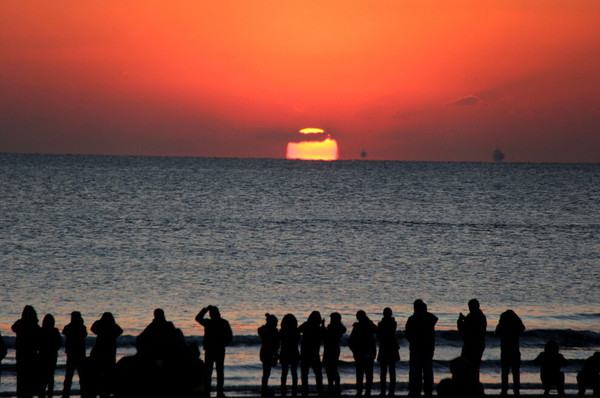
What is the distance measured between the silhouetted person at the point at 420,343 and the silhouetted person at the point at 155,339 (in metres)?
3.98

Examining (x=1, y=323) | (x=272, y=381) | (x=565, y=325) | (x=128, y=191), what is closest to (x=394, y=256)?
(x=565, y=325)

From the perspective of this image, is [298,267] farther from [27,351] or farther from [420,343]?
[27,351]

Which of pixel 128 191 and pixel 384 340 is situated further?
pixel 128 191

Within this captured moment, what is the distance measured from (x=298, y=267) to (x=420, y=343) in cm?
2565

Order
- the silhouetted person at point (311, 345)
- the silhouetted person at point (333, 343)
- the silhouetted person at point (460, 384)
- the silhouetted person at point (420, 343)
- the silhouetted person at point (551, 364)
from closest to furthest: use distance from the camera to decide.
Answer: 1. the silhouetted person at point (460, 384)
2. the silhouetted person at point (551, 364)
3. the silhouetted person at point (420, 343)
4. the silhouetted person at point (333, 343)
5. the silhouetted person at point (311, 345)

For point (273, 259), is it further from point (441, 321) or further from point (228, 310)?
point (441, 321)

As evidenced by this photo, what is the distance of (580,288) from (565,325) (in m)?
9.36

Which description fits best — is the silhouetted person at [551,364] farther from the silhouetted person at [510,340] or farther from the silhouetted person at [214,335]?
the silhouetted person at [214,335]

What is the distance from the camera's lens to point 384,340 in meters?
12.1

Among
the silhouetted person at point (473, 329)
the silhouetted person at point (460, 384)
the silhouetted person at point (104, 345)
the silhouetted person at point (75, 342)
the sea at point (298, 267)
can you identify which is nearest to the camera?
the silhouetted person at point (460, 384)

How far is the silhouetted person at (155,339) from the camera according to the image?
24.1ft

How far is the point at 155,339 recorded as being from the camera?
338 inches

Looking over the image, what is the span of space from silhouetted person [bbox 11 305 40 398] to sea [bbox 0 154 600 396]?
10.2 ft

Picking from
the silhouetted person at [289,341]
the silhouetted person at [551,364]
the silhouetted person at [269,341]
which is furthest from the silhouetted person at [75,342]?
the silhouetted person at [551,364]
